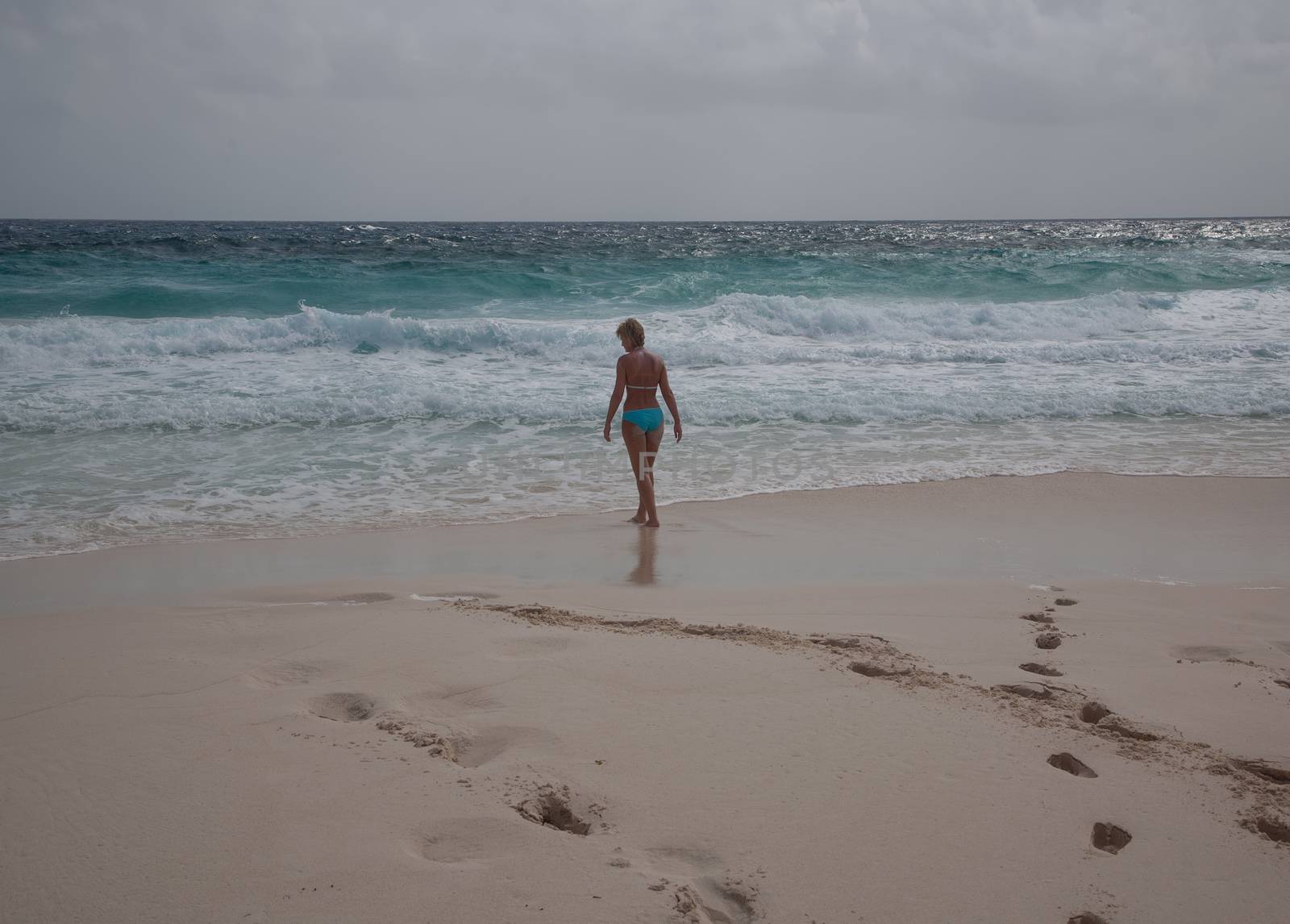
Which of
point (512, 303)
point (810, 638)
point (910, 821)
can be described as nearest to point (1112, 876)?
point (910, 821)

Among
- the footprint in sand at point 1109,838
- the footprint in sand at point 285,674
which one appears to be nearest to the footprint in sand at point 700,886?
the footprint in sand at point 1109,838

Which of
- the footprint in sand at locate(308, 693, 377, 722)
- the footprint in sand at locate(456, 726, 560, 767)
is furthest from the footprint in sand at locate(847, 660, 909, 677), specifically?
the footprint in sand at locate(308, 693, 377, 722)

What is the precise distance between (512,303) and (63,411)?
12575 millimetres

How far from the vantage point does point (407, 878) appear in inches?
88.9

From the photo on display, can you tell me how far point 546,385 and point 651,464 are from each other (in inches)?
228

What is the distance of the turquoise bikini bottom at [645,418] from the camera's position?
6766 mm

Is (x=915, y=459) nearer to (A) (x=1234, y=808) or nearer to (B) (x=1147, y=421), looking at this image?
(B) (x=1147, y=421)

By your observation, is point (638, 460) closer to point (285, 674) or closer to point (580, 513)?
point (580, 513)

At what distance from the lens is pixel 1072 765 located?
294 centimetres

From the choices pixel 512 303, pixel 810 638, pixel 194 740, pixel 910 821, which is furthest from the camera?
pixel 512 303

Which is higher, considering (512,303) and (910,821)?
(512,303)

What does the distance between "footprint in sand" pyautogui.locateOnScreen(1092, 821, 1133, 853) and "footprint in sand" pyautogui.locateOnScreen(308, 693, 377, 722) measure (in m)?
2.49

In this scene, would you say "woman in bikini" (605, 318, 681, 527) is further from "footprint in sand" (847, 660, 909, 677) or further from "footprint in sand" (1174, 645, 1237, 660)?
"footprint in sand" (1174, 645, 1237, 660)

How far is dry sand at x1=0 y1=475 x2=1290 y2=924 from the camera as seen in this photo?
89.6 inches
